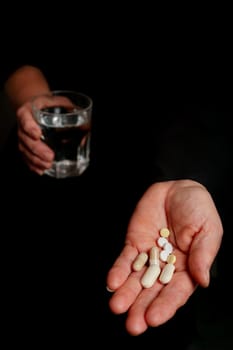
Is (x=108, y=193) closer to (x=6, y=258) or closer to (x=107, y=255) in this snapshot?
(x=107, y=255)

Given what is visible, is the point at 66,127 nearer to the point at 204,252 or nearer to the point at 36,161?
the point at 36,161

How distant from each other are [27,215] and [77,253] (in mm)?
130

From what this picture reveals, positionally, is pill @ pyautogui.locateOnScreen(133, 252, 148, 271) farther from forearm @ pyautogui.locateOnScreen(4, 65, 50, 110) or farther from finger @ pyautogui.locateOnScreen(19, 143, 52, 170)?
forearm @ pyautogui.locateOnScreen(4, 65, 50, 110)

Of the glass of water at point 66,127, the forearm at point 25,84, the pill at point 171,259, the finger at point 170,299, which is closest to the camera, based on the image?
the finger at point 170,299

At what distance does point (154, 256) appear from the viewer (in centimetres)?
69

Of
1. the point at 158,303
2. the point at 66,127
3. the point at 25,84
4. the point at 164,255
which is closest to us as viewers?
the point at 158,303

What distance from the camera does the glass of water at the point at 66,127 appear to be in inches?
34.5

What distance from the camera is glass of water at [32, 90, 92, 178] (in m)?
0.88

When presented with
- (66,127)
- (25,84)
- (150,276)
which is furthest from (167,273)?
(25,84)

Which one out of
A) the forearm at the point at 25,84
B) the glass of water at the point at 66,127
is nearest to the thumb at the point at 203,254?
the glass of water at the point at 66,127

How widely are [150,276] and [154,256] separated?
2.0 inches

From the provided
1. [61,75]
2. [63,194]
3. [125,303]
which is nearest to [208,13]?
[61,75]

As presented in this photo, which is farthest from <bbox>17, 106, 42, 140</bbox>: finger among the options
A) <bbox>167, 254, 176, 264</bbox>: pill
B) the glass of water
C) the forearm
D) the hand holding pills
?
<bbox>167, 254, 176, 264</bbox>: pill

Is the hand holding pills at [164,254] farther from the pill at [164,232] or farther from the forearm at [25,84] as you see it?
the forearm at [25,84]
